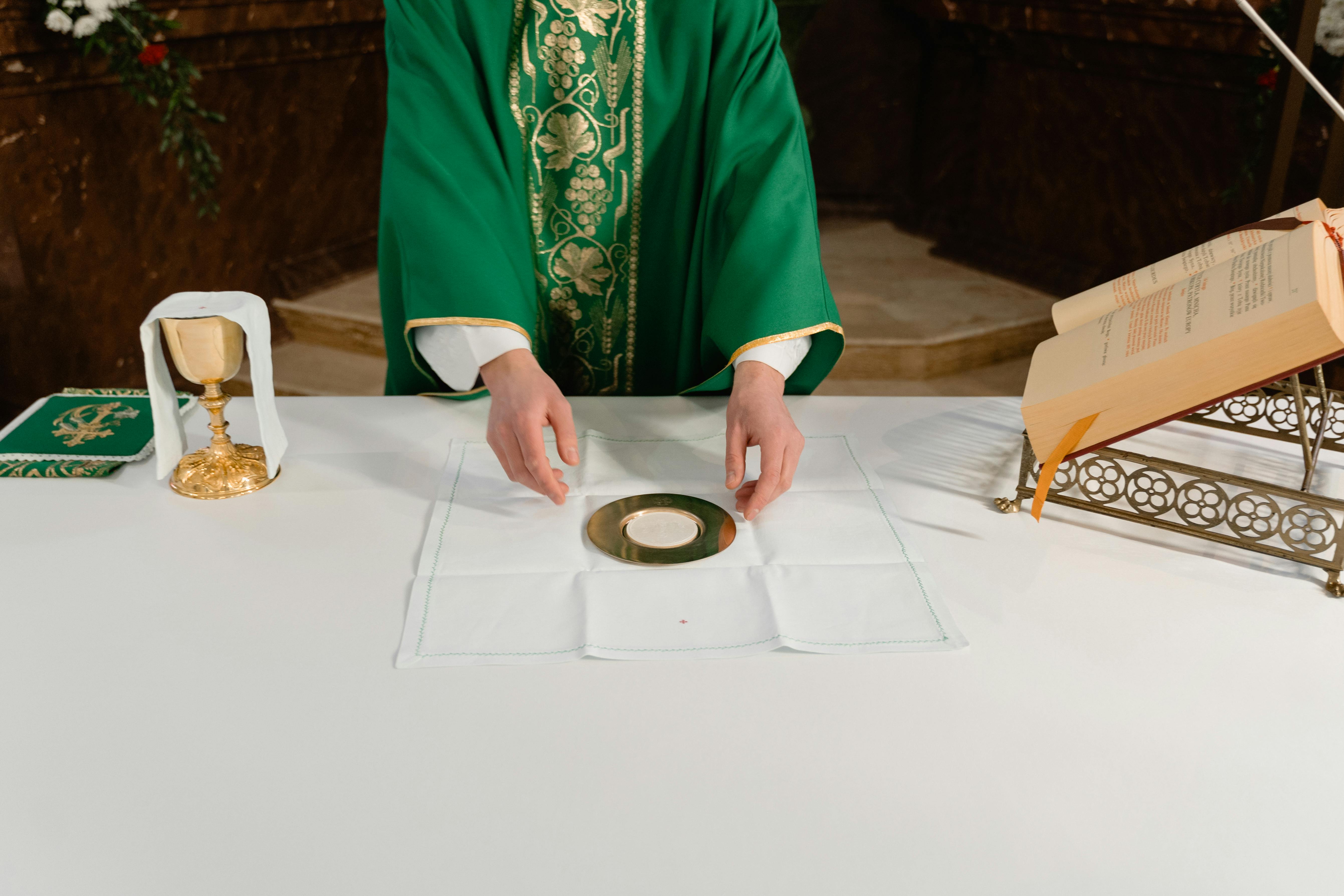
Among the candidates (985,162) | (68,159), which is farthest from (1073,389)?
(985,162)

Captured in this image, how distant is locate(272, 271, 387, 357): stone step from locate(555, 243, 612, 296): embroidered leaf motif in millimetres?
2507

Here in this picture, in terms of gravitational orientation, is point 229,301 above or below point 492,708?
above

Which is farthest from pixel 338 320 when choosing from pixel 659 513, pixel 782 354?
pixel 659 513

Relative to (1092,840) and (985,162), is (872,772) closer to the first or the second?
(1092,840)

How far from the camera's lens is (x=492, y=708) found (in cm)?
84

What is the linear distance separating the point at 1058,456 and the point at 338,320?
3489 mm

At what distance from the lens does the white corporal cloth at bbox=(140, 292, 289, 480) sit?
1.12m

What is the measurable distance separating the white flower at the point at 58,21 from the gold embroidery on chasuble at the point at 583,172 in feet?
7.07

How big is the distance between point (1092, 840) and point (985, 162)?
4573mm

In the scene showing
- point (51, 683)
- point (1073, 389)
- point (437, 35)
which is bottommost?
point (51, 683)

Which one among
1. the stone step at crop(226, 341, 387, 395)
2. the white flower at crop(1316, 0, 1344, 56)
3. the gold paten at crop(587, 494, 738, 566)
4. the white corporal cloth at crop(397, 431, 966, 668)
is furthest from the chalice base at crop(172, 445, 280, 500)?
the white flower at crop(1316, 0, 1344, 56)

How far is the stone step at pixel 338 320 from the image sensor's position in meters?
4.00

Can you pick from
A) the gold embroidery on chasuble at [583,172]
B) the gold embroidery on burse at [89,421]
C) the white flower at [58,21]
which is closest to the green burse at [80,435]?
the gold embroidery on burse at [89,421]

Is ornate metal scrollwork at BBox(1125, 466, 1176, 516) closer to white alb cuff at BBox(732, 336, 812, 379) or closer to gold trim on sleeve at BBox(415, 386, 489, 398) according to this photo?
white alb cuff at BBox(732, 336, 812, 379)
